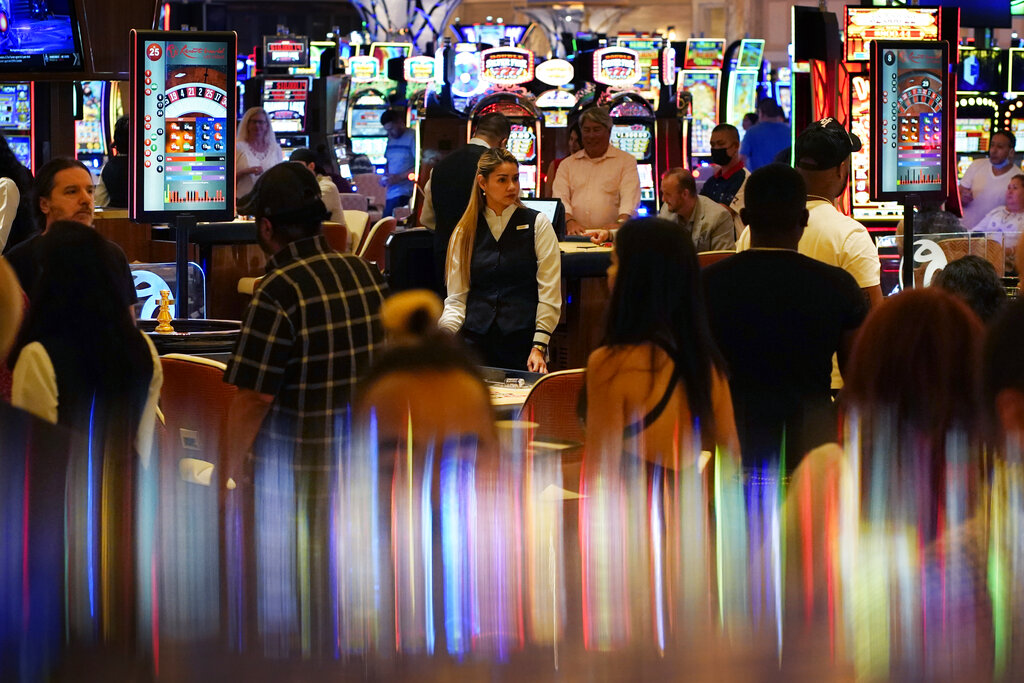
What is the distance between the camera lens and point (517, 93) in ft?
35.6

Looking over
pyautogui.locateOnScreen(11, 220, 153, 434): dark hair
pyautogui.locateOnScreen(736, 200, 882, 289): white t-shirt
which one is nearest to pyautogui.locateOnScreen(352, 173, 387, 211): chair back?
→ pyautogui.locateOnScreen(736, 200, 882, 289): white t-shirt

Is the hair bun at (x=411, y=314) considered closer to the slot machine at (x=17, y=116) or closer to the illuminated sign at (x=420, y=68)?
the slot machine at (x=17, y=116)

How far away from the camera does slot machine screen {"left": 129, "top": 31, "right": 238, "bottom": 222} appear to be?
5023 mm

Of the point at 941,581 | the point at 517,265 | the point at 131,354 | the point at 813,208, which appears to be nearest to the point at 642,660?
the point at 941,581

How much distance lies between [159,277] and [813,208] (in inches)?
114

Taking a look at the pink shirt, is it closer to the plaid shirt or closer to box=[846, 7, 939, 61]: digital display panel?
box=[846, 7, 939, 61]: digital display panel

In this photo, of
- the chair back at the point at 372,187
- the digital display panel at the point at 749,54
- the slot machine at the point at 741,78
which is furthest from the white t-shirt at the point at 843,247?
the digital display panel at the point at 749,54

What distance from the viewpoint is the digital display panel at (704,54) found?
14.9 metres

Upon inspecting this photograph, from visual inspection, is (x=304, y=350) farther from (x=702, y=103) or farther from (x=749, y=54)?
(x=702, y=103)

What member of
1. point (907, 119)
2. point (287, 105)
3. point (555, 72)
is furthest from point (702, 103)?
point (907, 119)

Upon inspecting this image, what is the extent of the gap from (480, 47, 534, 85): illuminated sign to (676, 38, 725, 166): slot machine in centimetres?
352

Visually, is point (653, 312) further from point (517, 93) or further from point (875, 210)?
point (517, 93)

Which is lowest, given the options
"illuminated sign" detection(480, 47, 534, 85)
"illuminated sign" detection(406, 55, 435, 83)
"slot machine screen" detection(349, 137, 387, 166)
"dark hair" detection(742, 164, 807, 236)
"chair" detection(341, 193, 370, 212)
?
"dark hair" detection(742, 164, 807, 236)

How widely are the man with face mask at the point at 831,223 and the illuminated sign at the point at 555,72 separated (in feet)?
28.2
